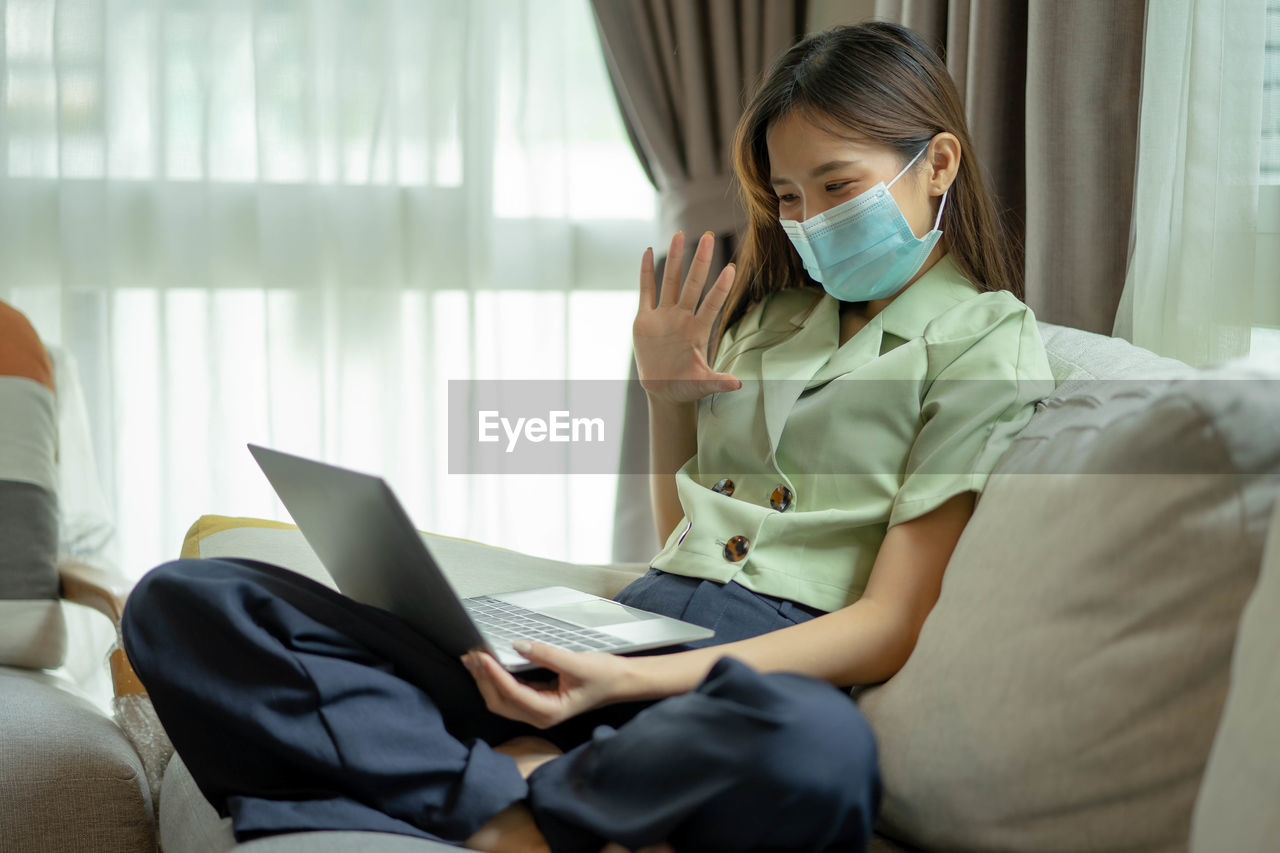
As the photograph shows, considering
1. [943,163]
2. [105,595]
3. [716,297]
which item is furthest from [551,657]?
[105,595]

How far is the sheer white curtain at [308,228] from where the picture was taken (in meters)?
2.05

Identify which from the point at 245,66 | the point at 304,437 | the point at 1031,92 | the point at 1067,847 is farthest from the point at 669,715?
the point at 245,66

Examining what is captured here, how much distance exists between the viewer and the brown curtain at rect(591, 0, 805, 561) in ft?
7.07

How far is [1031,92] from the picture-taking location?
139 cm

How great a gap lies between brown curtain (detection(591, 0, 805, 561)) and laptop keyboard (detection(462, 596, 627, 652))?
4.15ft

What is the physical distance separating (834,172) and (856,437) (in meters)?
0.29

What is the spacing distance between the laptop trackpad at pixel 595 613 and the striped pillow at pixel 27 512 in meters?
0.78

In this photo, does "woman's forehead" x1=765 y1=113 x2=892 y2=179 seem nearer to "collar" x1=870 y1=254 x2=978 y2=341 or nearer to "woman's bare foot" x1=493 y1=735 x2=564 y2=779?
"collar" x1=870 y1=254 x2=978 y2=341

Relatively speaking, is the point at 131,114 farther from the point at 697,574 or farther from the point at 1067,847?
the point at 1067,847

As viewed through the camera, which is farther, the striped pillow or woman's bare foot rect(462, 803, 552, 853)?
the striped pillow

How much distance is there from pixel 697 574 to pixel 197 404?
1457mm

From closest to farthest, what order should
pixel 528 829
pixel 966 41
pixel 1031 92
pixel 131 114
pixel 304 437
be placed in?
1. pixel 528 829
2. pixel 1031 92
3. pixel 966 41
4. pixel 131 114
5. pixel 304 437

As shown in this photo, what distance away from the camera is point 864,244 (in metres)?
1.12

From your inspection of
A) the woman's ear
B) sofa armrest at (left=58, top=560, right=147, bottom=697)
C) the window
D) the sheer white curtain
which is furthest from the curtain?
sofa armrest at (left=58, top=560, right=147, bottom=697)
